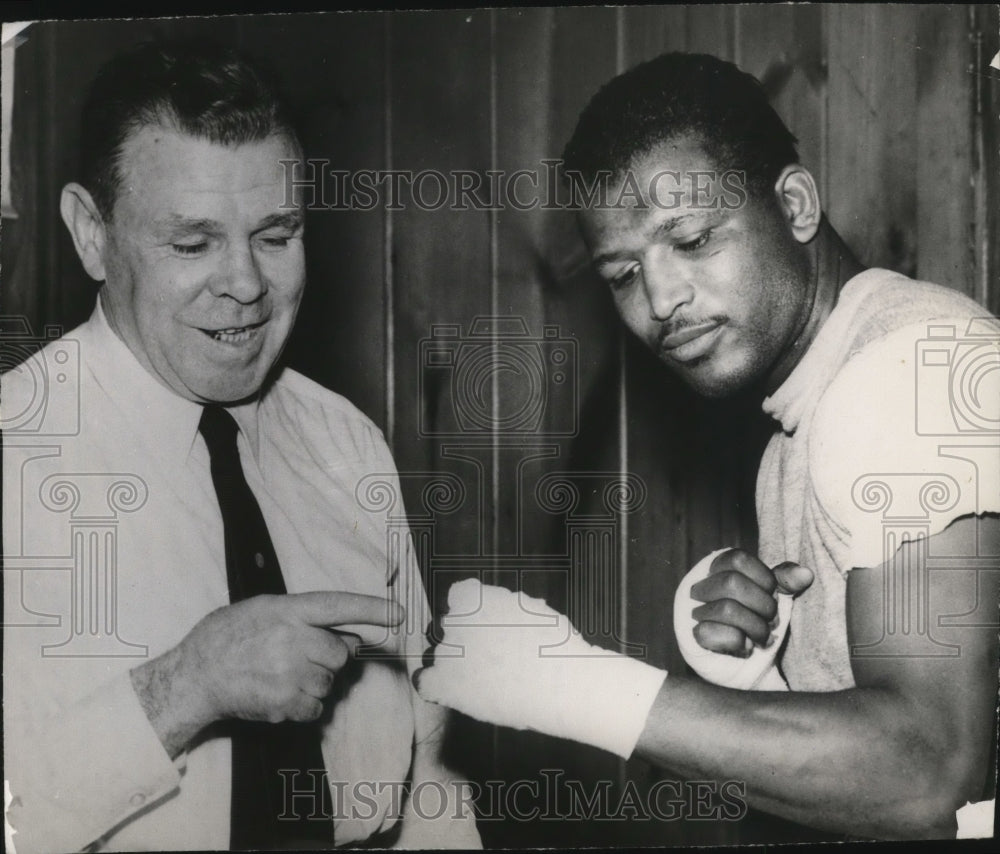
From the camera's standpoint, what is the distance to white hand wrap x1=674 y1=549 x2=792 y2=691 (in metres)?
1.53

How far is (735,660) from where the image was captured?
153cm

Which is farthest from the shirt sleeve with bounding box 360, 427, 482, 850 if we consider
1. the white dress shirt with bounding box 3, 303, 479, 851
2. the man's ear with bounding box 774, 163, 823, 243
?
the man's ear with bounding box 774, 163, 823, 243

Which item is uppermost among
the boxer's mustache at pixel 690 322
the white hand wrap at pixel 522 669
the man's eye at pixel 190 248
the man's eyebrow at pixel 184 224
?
the man's eyebrow at pixel 184 224

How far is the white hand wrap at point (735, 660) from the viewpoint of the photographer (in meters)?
1.53

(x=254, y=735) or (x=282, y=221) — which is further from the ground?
(x=282, y=221)

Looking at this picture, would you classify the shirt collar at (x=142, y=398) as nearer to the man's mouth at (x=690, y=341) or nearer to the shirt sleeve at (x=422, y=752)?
the shirt sleeve at (x=422, y=752)

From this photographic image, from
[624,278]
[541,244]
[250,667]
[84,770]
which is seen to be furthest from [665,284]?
→ [84,770]

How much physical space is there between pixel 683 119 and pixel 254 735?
40.4 inches

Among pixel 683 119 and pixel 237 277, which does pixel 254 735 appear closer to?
pixel 237 277

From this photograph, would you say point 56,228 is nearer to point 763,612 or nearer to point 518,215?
point 518,215

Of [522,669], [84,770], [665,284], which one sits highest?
[665,284]

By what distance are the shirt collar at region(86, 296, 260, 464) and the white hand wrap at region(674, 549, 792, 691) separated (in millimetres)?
727

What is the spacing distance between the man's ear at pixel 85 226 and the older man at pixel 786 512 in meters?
0.67

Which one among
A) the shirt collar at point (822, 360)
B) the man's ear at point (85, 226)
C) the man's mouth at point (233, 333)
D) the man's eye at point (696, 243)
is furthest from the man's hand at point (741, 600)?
the man's ear at point (85, 226)
